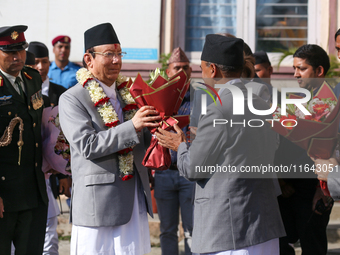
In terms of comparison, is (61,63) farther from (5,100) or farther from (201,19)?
(5,100)

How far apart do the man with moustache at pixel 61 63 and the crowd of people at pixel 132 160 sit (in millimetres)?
3226

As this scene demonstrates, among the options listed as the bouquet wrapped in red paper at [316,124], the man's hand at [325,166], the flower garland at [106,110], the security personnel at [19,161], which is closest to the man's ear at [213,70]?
the bouquet wrapped in red paper at [316,124]

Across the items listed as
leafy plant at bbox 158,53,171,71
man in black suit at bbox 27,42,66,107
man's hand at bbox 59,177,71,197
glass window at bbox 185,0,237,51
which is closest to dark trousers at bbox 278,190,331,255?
man's hand at bbox 59,177,71,197

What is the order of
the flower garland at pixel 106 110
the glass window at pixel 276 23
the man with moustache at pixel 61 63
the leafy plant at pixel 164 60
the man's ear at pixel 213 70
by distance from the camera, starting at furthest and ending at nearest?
1. the glass window at pixel 276 23
2. the leafy plant at pixel 164 60
3. the man with moustache at pixel 61 63
4. the flower garland at pixel 106 110
5. the man's ear at pixel 213 70

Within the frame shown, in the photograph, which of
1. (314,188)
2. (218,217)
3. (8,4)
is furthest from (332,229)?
(8,4)

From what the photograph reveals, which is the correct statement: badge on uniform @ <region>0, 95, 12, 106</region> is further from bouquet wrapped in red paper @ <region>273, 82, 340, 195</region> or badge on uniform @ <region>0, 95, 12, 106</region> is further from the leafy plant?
the leafy plant

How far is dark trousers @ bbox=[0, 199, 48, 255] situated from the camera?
3459mm

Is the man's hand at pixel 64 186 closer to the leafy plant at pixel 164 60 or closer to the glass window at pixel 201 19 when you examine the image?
the leafy plant at pixel 164 60

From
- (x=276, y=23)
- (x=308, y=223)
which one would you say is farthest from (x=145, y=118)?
(x=276, y=23)

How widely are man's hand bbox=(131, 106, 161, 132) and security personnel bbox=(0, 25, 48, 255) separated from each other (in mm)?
1058

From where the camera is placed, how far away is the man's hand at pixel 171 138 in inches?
123

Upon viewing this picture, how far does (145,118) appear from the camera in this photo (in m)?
3.13

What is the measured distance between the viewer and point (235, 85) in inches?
115

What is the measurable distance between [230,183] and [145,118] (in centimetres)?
78
